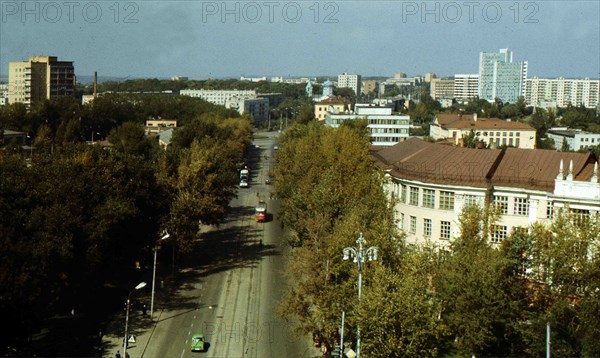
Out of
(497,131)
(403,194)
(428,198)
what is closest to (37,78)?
(497,131)

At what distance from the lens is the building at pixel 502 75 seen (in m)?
Result: 186

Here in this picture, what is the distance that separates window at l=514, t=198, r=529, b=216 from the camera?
30266 millimetres

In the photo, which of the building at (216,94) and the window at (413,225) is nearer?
the window at (413,225)

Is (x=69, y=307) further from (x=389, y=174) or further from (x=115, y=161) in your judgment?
(x=389, y=174)

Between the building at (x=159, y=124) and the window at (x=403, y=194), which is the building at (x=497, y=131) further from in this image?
the window at (x=403, y=194)

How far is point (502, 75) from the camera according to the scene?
188 m

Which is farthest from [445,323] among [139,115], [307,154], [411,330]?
[139,115]

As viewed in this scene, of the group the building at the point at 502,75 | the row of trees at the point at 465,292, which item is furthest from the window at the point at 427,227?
the building at the point at 502,75

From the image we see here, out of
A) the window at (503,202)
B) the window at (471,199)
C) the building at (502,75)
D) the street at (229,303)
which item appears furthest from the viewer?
the building at (502,75)

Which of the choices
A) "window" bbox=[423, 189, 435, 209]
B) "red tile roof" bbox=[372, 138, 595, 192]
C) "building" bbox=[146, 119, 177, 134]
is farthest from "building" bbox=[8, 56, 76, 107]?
"window" bbox=[423, 189, 435, 209]

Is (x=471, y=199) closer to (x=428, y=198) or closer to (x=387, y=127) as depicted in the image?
(x=428, y=198)

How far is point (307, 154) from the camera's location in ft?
147

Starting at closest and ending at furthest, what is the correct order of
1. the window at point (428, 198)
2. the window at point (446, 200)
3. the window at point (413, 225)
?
the window at point (446, 200)
the window at point (428, 198)
the window at point (413, 225)

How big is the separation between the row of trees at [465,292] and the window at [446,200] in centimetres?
484
